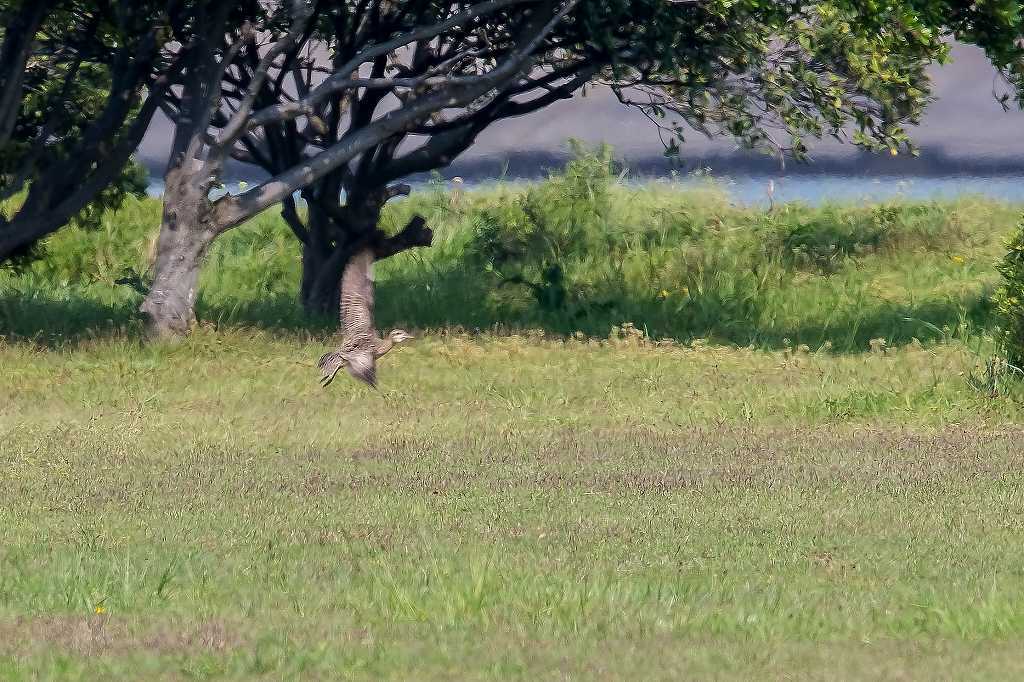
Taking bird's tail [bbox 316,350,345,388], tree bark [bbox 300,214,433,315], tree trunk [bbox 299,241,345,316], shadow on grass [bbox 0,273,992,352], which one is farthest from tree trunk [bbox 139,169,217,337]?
tree trunk [bbox 299,241,345,316]

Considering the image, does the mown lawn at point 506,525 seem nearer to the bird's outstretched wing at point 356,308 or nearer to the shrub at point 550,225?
the bird's outstretched wing at point 356,308

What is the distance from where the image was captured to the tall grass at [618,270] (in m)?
21.5

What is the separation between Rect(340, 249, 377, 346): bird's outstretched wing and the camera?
46.7 ft

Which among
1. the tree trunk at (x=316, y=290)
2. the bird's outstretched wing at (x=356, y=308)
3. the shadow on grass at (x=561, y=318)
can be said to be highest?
the bird's outstretched wing at (x=356, y=308)

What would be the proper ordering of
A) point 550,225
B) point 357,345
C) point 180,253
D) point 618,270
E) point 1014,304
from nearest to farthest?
point 1014,304 → point 357,345 → point 180,253 → point 618,270 → point 550,225

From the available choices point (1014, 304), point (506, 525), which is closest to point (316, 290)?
point (1014, 304)

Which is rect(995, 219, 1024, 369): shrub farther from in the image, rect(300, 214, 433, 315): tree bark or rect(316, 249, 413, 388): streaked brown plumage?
rect(300, 214, 433, 315): tree bark

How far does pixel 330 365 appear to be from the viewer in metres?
14.2

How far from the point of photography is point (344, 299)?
14.9 meters

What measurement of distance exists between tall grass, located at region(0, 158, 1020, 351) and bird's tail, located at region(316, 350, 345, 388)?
5.49m

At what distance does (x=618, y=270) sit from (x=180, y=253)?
964 cm

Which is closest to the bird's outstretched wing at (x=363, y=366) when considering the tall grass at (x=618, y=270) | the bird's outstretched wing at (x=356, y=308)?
the bird's outstretched wing at (x=356, y=308)

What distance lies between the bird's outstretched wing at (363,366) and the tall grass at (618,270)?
5.65 m

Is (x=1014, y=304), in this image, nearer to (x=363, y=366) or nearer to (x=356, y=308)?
(x=363, y=366)
